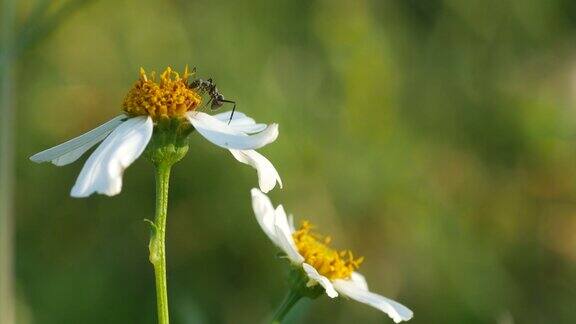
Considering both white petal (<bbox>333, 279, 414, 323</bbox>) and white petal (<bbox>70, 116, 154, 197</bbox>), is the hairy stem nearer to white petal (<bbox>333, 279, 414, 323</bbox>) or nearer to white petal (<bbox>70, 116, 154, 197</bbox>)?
A: white petal (<bbox>70, 116, 154, 197</bbox>)

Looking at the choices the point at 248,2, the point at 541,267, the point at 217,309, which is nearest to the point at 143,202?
the point at 217,309

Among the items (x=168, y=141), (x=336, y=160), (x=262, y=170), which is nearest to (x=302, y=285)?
(x=262, y=170)

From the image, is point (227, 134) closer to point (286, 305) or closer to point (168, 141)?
point (168, 141)

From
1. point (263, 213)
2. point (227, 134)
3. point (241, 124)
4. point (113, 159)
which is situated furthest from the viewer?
point (263, 213)

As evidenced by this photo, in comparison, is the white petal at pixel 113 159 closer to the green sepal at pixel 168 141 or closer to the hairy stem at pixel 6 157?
the green sepal at pixel 168 141

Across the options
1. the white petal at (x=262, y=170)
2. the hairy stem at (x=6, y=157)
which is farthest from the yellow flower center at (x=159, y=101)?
the hairy stem at (x=6, y=157)

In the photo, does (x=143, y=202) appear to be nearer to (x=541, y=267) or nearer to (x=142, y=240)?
(x=142, y=240)
